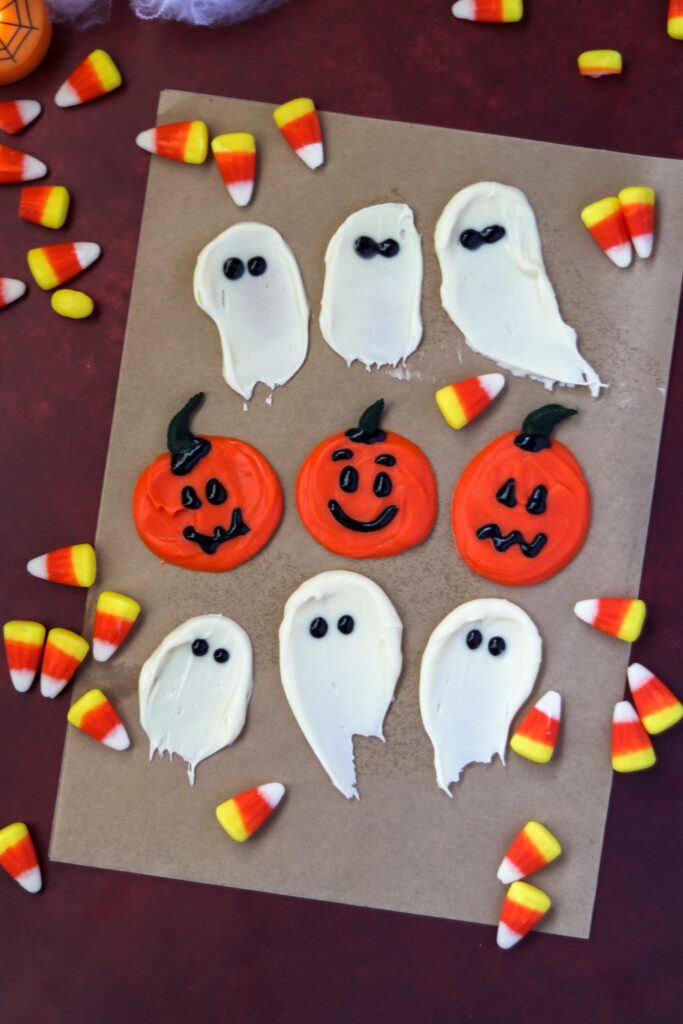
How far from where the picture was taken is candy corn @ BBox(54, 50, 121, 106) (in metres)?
1.68

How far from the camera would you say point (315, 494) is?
1.63 meters

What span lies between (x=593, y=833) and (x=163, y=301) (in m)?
1.39

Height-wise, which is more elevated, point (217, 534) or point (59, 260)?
point (59, 260)

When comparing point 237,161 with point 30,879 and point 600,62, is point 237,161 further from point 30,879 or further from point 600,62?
point 30,879

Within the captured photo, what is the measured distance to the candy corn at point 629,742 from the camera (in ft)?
5.33

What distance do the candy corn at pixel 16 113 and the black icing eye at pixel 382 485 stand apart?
1044 mm

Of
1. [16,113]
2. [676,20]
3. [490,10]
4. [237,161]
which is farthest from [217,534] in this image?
[676,20]

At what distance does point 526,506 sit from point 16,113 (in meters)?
1.32

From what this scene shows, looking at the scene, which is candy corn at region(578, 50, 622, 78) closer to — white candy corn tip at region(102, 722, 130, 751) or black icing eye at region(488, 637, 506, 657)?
black icing eye at region(488, 637, 506, 657)

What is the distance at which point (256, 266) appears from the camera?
1659 millimetres

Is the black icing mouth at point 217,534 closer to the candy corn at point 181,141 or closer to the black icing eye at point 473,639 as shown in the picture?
the black icing eye at point 473,639

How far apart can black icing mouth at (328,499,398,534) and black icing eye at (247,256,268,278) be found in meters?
0.49

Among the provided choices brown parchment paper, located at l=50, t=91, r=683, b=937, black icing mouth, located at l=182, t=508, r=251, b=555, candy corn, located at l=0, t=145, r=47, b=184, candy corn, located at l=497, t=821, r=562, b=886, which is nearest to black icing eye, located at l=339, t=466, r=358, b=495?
brown parchment paper, located at l=50, t=91, r=683, b=937

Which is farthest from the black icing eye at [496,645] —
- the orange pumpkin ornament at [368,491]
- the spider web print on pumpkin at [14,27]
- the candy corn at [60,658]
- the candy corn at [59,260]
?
the spider web print on pumpkin at [14,27]
